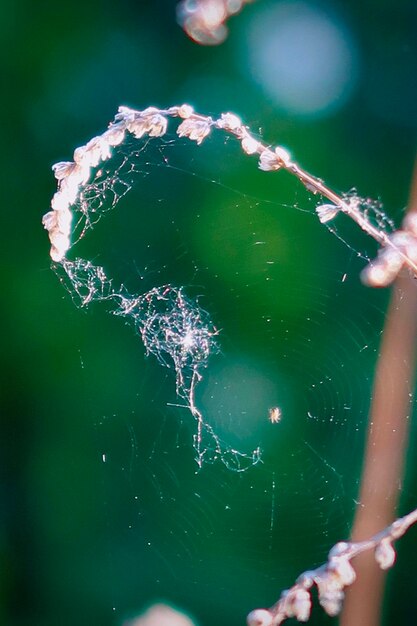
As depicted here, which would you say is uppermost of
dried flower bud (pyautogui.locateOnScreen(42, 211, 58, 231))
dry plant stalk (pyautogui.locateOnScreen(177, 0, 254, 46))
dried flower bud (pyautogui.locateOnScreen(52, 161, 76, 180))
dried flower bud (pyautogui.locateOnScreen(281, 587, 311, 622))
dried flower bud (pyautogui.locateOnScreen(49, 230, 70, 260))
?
dry plant stalk (pyautogui.locateOnScreen(177, 0, 254, 46))

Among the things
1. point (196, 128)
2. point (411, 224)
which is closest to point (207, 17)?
point (196, 128)

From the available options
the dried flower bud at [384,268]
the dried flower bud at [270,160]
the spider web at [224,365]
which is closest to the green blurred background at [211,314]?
the spider web at [224,365]

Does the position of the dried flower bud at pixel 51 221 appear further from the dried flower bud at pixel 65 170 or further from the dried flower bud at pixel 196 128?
the dried flower bud at pixel 196 128

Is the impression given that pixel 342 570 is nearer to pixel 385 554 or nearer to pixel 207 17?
pixel 385 554

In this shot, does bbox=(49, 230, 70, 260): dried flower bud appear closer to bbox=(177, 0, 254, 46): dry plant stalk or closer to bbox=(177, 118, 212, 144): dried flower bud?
bbox=(177, 118, 212, 144): dried flower bud

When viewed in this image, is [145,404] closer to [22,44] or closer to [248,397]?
[248,397]

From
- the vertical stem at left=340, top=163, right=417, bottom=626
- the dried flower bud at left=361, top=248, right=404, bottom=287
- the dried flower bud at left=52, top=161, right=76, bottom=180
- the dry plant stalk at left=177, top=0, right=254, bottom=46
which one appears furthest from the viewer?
the vertical stem at left=340, top=163, right=417, bottom=626

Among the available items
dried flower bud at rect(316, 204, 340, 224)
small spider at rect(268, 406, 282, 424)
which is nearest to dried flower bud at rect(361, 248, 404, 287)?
dried flower bud at rect(316, 204, 340, 224)
